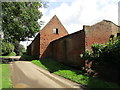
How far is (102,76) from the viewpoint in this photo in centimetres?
1234

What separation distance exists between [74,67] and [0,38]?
12.0 meters

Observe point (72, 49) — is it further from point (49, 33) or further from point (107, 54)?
point (49, 33)

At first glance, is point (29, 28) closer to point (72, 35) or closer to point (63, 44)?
point (63, 44)

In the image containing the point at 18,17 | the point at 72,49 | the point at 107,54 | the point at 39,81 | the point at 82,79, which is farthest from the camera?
the point at 18,17

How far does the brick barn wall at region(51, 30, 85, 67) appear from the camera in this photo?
1536 cm

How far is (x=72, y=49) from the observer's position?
1727 centimetres

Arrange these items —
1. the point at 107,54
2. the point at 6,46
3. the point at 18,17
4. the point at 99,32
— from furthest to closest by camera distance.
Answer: the point at 6,46 < the point at 18,17 < the point at 99,32 < the point at 107,54

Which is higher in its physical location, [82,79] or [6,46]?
[6,46]

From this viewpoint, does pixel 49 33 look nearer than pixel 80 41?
No

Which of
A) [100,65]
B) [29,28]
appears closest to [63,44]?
[29,28]

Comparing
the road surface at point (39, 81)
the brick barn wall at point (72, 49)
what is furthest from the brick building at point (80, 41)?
the road surface at point (39, 81)

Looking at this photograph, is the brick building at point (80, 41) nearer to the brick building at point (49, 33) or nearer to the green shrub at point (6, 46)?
the brick building at point (49, 33)

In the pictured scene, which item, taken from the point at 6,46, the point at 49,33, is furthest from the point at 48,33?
the point at 6,46

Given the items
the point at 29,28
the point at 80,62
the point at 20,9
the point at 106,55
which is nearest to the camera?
the point at 106,55
